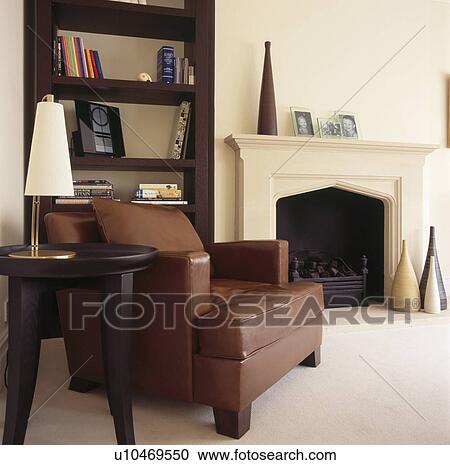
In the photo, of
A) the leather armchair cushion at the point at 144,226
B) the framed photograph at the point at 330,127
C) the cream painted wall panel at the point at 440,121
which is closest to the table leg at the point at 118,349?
the leather armchair cushion at the point at 144,226

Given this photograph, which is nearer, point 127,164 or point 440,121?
point 127,164

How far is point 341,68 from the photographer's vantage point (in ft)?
11.9

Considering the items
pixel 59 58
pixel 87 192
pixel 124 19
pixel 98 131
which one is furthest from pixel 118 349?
pixel 124 19

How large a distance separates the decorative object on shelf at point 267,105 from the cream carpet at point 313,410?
1.64 meters

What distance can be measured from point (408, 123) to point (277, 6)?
1.42m

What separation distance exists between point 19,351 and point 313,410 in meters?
1.09

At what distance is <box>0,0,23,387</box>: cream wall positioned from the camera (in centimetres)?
202

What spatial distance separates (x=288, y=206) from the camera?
3.66 m

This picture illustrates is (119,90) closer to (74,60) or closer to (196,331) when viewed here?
(74,60)

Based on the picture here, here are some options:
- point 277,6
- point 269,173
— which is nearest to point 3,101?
point 269,173

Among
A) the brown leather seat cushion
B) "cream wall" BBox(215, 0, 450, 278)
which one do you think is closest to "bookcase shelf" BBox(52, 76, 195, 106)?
"cream wall" BBox(215, 0, 450, 278)

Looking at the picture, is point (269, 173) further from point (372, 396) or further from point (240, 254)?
point (372, 396)

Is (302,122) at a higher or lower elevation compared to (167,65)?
lower

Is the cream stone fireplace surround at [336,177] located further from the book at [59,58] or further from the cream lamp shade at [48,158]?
the cream lamp shade at [48,158]
